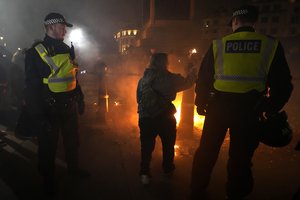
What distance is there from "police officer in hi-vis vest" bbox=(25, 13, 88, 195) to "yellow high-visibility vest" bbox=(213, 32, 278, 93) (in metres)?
2.14

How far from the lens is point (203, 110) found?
3514 mm

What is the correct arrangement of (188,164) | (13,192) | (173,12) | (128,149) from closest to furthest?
(13,192) → (188,164) → (128,149) → (173,12)

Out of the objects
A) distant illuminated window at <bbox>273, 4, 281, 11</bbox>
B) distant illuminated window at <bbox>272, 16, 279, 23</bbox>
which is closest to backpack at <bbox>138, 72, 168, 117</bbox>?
distant illuminated window at <bbox>272, 16, 279, 23</bbox>

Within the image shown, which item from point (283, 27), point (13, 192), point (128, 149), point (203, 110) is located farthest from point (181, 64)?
point (283, 27)

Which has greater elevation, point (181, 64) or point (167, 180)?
point (181, 64)

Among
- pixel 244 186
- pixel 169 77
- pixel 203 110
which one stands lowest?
pixel 244 186

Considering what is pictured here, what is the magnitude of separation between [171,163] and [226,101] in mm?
1756

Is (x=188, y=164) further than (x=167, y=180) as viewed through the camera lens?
Yes

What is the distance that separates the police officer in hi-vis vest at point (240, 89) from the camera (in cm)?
304

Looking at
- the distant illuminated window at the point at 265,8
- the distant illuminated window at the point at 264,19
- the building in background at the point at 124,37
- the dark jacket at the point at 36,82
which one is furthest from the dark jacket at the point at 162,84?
the building in background at the point at 124,37

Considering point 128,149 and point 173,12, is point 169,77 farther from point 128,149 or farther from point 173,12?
point 173,12

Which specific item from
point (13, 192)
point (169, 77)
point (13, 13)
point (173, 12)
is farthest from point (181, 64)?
point (13, 13)

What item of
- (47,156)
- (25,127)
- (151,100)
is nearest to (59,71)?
(25,127)

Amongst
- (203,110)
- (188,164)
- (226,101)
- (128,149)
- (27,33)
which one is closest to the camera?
(226,101)
